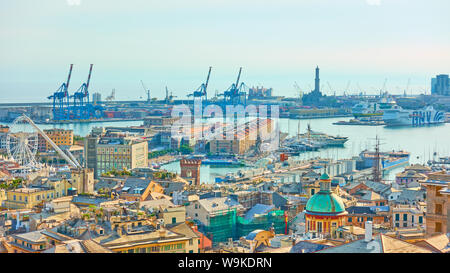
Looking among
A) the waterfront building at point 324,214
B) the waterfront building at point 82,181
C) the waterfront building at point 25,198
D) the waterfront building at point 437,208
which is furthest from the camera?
the waterfront building at point 82,181

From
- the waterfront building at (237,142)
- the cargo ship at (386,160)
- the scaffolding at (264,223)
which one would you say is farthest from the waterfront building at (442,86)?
the scaffolding at (264,223)

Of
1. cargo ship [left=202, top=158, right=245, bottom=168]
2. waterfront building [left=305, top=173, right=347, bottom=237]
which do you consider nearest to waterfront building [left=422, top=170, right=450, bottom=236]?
waterfront building [left=305, top=173, right=347, bottom=237]

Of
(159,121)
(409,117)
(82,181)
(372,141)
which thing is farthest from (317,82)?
(82,181)

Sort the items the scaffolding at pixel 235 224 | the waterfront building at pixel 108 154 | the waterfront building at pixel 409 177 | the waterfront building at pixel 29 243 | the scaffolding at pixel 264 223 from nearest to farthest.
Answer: the waterfront building at pixel 29 243 < the scaffolding at pixel 235 224 < the scaffolding at pixel 264 223 < the waterfront building at pixel 409 177 < the waterfront building at pixel 108 154

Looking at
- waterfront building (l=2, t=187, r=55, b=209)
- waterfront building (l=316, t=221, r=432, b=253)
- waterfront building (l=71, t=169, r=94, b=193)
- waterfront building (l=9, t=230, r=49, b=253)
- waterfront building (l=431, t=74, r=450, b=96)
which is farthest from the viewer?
waterfront building (l=431, t=74, r=450, b=96)

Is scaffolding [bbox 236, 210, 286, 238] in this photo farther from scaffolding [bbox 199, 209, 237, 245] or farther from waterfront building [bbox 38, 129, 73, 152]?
waterfront building [bbox 38, 129, 73, 152]

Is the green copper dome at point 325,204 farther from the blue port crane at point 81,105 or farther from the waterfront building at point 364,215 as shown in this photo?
the blue port crane at point 81,105

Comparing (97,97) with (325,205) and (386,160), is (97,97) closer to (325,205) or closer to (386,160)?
(386,160)
